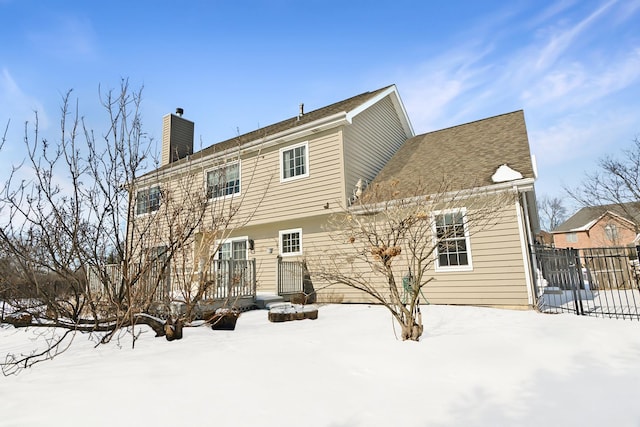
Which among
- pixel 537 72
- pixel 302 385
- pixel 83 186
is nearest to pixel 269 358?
pixel 302 385

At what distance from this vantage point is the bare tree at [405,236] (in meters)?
4.70

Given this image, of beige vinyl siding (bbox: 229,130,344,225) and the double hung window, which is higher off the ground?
beige vinyl siding (bbox: 229,130,344,225)

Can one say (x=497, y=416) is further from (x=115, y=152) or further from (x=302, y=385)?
(x=115, y=152)

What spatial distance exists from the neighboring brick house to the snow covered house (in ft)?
75.0

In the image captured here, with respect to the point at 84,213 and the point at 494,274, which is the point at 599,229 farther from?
the point at 84,213

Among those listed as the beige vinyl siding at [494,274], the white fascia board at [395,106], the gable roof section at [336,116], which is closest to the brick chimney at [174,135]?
the gable roof section at [336,116]

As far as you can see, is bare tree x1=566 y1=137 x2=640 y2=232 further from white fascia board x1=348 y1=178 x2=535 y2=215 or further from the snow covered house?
white fascia board x1=348 y1=178 x2=535 y2=215

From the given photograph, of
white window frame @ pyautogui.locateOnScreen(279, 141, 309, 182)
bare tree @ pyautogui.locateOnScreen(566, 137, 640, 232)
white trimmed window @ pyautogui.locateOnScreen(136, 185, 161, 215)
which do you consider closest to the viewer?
white trimmed window @ pyautogui.locateOnScreen(136, 185, 161, 215)

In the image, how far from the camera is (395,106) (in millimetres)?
13234

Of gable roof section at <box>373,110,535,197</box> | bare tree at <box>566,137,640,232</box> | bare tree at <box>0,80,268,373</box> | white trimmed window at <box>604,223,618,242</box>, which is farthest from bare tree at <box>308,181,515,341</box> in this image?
white trimmed window at <box>604,223,618,242</box>

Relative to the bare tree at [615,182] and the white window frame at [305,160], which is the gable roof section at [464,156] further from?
the bare tree at [615,182]

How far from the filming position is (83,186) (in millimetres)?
4242

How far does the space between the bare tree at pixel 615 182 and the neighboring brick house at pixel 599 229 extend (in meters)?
9.94

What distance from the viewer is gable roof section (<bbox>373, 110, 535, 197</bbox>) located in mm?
8609
